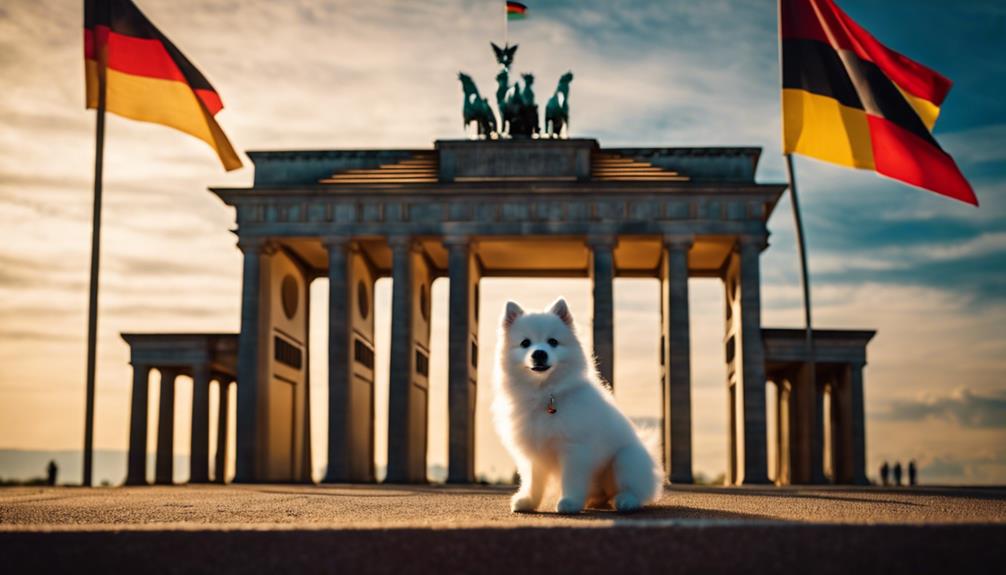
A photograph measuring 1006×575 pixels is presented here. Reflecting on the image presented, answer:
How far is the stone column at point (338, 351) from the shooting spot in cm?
4875

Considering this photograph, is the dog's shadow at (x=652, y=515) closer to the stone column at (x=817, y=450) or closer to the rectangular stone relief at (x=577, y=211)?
the rectangular stone relief at (x=577, y=211)

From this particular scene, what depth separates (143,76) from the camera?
22156 mm

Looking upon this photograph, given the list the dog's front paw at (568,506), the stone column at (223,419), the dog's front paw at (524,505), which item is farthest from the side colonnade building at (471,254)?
the dog's front paw at (568,506)

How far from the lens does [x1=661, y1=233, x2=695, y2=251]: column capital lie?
48.5 m

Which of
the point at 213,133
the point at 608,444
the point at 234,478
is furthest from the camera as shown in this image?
the point at 234,478

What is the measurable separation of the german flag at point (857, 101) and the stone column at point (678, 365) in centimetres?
2733

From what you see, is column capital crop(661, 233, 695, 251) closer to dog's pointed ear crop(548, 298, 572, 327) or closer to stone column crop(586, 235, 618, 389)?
stone column crop(586, 235, 618, 389)

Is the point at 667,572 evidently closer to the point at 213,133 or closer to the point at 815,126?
the point at 815,126

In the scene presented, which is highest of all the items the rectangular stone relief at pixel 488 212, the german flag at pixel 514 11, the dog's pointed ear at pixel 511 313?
the german flag at pixel 514 11

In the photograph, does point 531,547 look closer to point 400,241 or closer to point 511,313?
point 511,313

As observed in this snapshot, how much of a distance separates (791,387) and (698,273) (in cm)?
735

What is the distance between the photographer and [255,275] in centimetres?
4953

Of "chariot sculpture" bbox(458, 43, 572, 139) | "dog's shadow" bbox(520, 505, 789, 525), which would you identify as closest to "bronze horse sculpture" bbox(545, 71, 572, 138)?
"chariot sculpture" bbox(458, 43, 572, 139)

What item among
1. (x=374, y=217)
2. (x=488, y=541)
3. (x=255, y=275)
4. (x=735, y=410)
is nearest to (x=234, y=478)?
(x=255, y=275)
